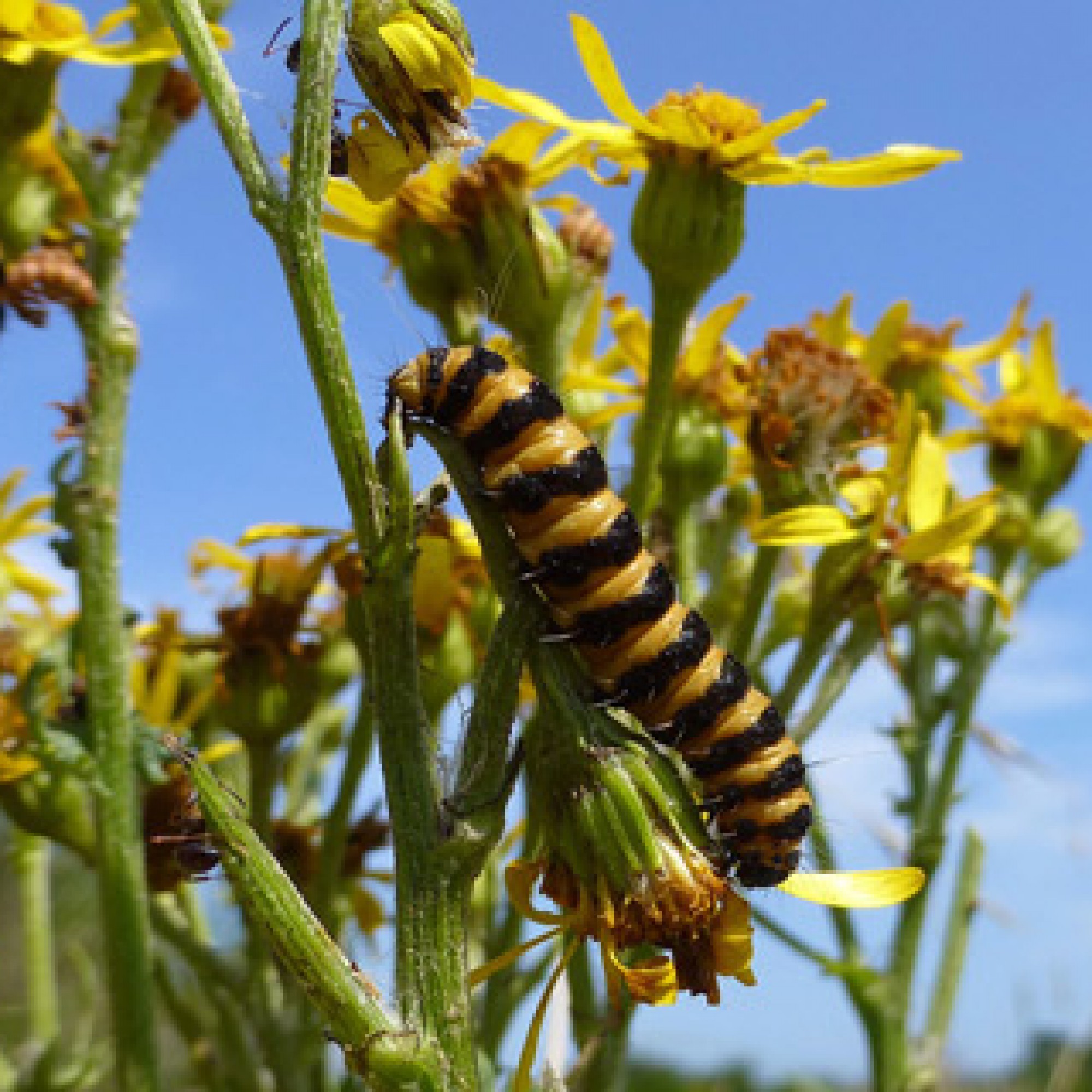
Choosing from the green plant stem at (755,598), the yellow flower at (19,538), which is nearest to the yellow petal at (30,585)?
the yellow flower at (19,538)

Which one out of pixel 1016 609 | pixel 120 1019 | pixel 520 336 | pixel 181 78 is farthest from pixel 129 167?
pixel 1016 609

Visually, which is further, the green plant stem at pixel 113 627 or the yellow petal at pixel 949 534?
the yellow petal at pixel 949 534

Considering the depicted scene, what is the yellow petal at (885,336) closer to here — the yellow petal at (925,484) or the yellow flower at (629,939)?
the yellow petal at (925,484)

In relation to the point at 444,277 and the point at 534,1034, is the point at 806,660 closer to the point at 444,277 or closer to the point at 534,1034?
the point at 444,277

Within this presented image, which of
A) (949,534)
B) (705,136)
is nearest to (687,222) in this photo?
(705,136)

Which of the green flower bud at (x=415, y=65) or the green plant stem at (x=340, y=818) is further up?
the green flower bud at (x=415, y=65)

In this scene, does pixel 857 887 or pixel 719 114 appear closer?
pixel 857 887

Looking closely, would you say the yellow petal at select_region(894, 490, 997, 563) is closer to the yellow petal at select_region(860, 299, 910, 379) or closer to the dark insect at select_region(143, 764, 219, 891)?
the yellow petal at select_region(860, 299, 910, 379)
